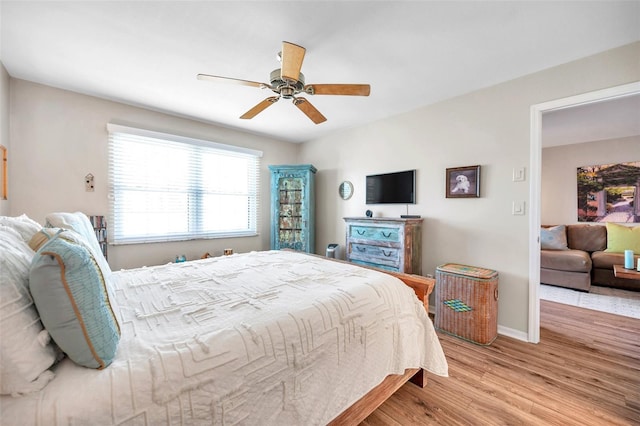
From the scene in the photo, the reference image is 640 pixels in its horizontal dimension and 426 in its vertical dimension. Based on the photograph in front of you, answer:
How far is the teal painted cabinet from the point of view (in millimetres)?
4133

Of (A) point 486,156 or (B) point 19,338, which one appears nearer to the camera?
(B) point 19,338

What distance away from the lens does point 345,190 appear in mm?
4047

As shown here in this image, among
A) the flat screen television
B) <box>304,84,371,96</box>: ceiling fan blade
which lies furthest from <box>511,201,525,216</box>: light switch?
<box>304,84,371,96</box>: ceiling fan blade

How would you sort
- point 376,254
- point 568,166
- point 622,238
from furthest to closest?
point 568,166 < point 622,238 < point 376,254

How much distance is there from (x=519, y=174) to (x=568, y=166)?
3748mm

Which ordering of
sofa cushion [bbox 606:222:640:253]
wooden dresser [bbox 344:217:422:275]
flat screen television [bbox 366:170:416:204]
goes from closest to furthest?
wooden dresser [bbox 344:217:422:275], flat screen television [bbox 366:170:416:204], sofa cushion [bbox 606:222:640:253]

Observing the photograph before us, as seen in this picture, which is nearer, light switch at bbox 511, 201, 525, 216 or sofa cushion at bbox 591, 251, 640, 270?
light switch at bbox 511, 201, 525, 216

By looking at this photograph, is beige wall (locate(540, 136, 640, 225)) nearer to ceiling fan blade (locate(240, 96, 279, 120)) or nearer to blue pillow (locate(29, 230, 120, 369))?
ceiling fan blade (locate(240, 96, 279, 120))

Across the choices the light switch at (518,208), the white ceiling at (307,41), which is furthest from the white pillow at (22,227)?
the light switch at (518,208)

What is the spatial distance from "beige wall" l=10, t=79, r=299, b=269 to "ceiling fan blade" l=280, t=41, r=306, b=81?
2465 mm

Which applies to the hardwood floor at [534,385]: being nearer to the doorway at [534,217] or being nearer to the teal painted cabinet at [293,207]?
the doorway at [534,217]

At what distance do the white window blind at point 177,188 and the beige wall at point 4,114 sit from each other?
73cm

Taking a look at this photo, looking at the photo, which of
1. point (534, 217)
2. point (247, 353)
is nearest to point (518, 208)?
point (534, 217)

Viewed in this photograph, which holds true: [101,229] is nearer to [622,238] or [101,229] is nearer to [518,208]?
[518,208]
